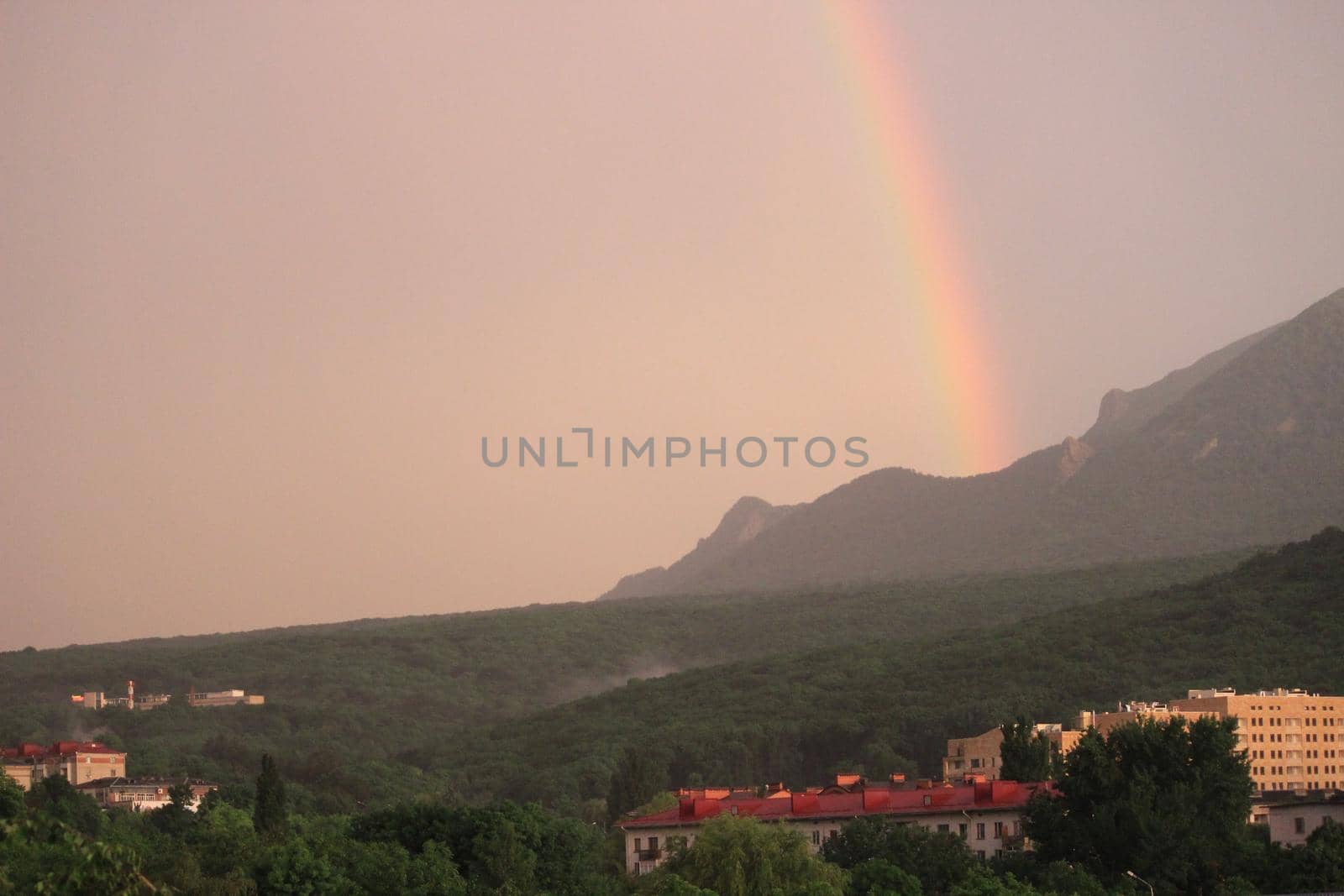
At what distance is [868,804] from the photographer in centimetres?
9369

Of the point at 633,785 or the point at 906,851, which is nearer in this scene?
the point at 906,851

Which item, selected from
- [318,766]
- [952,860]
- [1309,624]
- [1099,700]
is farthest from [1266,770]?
[318,766]

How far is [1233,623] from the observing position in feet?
612

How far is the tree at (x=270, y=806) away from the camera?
9406cm

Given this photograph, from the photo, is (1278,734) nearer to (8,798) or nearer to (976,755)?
(976,755)

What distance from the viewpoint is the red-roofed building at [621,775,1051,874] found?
87.4 m

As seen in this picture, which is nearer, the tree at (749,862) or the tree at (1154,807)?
the tree at (1154,807)

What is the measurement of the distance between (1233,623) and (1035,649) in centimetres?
1841

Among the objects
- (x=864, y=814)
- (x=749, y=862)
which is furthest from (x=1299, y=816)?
(x=749, y=862)

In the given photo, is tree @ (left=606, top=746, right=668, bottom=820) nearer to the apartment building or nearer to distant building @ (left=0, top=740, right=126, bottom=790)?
the apartment building

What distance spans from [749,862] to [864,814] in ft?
60.1

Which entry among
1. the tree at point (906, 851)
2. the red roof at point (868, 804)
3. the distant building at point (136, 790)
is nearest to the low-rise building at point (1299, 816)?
the red roof at point (868, 804)

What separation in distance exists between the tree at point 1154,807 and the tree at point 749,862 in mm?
8223

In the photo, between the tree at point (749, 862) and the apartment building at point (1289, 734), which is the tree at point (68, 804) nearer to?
the tree at point (749, 862)
